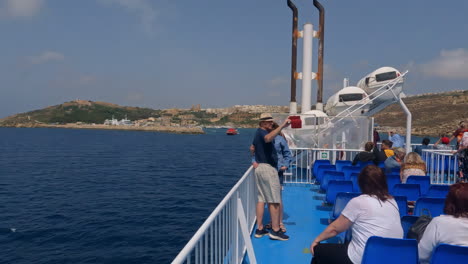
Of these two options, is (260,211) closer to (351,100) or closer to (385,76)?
(385,76)

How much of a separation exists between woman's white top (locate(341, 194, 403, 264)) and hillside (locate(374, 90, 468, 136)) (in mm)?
96112

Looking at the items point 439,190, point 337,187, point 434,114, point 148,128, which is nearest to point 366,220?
point 337,187

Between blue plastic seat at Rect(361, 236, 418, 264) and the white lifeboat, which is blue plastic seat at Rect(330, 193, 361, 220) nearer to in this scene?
blue plastic seat at Rect(361, 236, 418, 264)

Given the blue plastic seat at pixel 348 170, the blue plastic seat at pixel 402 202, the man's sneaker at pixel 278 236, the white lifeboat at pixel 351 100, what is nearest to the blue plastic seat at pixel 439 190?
the blue plastic seat at pixel 402 202

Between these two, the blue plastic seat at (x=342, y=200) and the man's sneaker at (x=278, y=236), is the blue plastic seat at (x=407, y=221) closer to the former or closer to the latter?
the blue plastic seat at (x=342, y=200)

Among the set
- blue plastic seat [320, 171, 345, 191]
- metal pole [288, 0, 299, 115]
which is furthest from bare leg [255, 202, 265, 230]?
metal pole [288, 0, 299, 115]

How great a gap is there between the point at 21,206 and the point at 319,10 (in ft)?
58.4

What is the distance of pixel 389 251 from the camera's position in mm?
2439

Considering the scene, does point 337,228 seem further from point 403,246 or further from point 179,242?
point 179,242

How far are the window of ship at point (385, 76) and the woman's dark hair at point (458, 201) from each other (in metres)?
10.8

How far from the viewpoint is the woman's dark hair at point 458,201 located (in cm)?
234

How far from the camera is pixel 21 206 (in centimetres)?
1691

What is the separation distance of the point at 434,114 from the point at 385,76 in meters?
109

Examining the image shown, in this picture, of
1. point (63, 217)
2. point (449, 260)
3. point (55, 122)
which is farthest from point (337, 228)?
point (55, 122)
